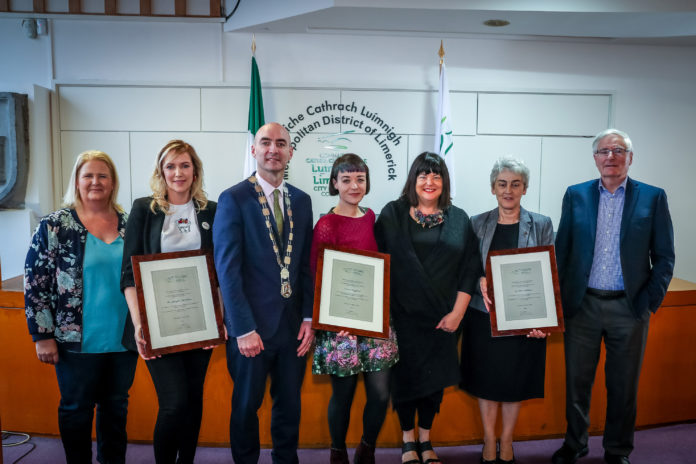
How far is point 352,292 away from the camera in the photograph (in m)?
1.91

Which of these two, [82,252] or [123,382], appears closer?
[82,252]

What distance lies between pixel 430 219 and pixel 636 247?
1.04 meters

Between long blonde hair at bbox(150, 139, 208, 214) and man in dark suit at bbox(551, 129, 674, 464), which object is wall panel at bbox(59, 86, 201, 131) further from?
man in dark suit at bbox(551, 129, 674, 464)

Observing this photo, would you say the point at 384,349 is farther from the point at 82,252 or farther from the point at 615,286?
the point at 82,252

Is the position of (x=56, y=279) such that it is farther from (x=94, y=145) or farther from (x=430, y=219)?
(x=94, y=145)

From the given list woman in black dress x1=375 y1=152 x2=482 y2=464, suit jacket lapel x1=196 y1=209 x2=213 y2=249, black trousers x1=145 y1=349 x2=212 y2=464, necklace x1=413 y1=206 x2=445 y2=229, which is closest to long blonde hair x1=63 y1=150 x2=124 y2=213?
suit jacket lapel x1=196 y1=209 x2=213 y2=249

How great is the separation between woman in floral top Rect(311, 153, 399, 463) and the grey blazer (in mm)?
539

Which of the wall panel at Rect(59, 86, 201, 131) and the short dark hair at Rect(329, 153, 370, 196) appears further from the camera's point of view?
the wall panel at Rect(59, 86, 201, 131)

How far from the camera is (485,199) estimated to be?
441cm

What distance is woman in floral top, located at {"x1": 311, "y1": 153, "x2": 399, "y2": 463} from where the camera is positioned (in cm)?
193

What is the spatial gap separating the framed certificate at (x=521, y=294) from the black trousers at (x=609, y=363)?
27cm

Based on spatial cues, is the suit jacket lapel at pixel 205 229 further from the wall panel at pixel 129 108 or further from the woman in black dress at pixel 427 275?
the wall panel at pixel 129 108

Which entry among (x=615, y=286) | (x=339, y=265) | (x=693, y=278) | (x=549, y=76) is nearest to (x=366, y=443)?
(x=339, y=265)

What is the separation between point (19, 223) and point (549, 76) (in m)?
5.34
